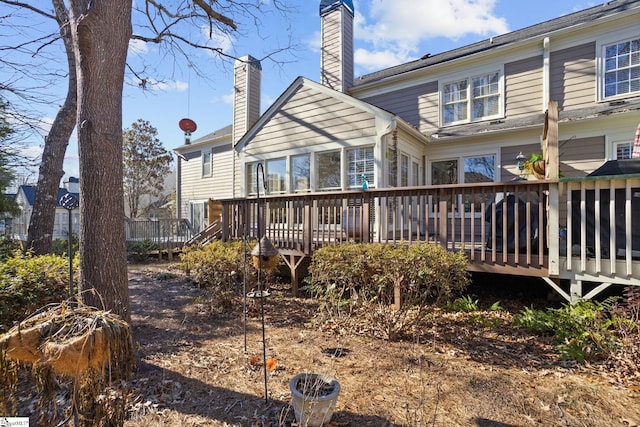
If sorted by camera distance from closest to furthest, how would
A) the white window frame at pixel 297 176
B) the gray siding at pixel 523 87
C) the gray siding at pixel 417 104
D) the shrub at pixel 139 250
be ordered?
the gray siding at pixel 523 87 < the white window frame at pixel 297 176 < the gray siding at pixel 417 104 < the shrub at pixel 139 250

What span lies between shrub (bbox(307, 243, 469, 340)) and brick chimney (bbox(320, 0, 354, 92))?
300 inches

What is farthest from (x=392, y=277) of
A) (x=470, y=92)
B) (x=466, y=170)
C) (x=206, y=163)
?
(x=206, y=163)

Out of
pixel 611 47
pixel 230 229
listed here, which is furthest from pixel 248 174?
pixel 611 47

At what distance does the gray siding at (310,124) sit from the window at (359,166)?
0.39m

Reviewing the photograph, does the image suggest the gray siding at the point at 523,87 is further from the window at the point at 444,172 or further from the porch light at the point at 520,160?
the window at the point at 444,172

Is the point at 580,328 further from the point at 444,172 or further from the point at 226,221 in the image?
the point at 226,221

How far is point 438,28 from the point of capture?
10289 millimetres

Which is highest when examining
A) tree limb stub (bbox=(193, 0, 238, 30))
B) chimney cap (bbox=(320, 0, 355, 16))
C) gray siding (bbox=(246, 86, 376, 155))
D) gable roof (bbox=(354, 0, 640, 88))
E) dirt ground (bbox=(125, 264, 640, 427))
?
chimney cap (bbox=(320, 0, 355, 16))

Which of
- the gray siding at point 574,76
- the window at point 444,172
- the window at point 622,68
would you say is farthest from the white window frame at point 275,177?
the window at point 622,68

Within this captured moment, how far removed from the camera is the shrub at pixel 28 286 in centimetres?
311

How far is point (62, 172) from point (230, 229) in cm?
417

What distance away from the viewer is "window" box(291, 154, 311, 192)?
8.70 meters

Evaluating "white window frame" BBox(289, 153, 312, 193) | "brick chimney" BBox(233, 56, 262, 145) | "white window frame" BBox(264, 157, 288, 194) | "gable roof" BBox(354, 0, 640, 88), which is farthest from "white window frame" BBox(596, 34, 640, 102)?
"brick chimney" BBox(233, 56, 262, 145)

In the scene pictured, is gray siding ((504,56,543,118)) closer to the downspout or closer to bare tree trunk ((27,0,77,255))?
the downspout
